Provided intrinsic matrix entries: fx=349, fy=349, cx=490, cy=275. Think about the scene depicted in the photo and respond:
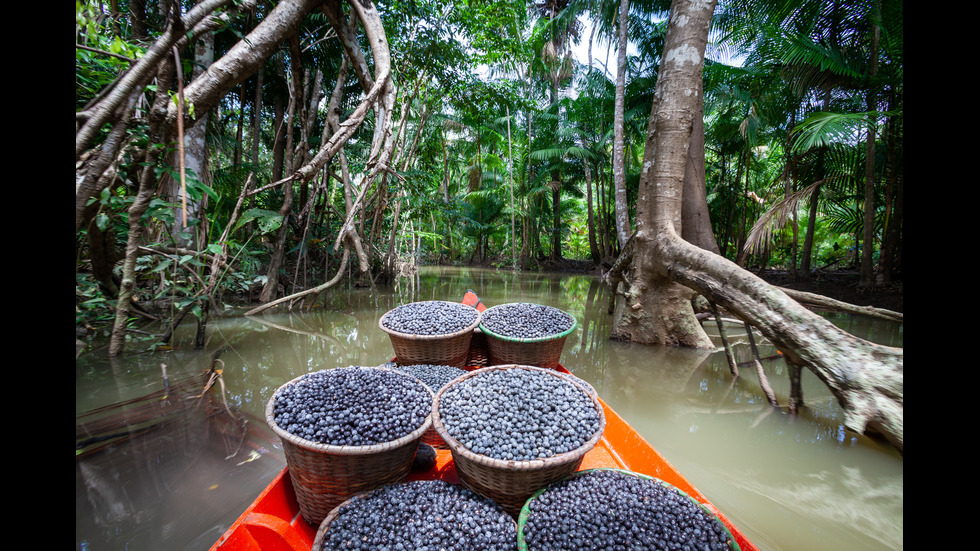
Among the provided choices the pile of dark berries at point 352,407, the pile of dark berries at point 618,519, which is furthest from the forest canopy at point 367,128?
the pile of dark berries at point 618,519

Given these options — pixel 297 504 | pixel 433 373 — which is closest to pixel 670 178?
pixel 433 373

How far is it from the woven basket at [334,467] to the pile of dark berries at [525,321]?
3.83ft

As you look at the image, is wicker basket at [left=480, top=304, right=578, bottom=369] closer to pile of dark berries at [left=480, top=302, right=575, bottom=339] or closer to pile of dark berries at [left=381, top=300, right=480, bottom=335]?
pile of dark berries at [left=480, top=302, right=575, bottom=339]

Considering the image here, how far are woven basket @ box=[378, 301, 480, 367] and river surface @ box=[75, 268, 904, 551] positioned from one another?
96 centimetres

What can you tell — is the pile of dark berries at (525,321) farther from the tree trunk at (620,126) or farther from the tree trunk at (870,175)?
the tree trunk at (870,175)

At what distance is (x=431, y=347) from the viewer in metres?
2.33

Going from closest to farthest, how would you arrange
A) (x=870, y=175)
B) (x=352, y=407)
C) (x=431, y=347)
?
(x=352, y=407), (x=431, y=347), (x=870, y=175)

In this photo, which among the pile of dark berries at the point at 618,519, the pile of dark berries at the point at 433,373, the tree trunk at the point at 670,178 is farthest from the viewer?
the tree trunk at the point at 670,178

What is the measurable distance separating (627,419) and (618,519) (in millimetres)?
1610

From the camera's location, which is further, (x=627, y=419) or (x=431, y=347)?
(x=627, y=419)

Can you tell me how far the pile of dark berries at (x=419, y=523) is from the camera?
1.12 metres

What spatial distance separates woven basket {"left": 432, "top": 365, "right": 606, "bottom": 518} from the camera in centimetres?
123

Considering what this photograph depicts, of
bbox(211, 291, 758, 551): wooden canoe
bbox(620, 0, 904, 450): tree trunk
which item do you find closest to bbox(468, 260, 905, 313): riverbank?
bbox(620, 0, 904, 450): tree trunk

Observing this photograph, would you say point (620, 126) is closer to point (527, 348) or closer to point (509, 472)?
point (527, 348)
